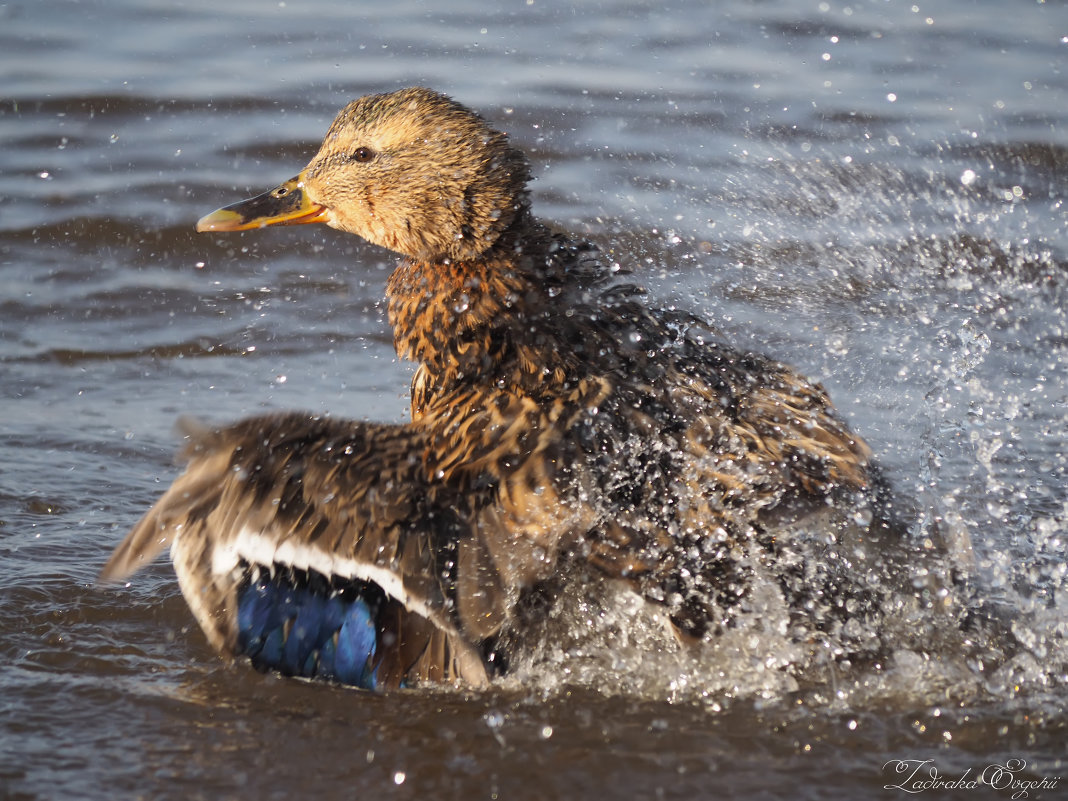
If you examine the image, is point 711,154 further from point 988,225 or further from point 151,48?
point 151,48

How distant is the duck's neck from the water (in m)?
0.82

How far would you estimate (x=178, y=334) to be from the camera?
5777 millimetres

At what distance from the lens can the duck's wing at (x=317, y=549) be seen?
10.1 feet

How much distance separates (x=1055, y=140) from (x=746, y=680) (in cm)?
573

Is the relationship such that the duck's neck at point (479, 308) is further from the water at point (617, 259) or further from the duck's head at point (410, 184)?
the water at point (617, 259)

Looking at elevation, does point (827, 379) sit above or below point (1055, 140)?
below

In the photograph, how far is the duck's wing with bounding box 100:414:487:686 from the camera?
10.1ft

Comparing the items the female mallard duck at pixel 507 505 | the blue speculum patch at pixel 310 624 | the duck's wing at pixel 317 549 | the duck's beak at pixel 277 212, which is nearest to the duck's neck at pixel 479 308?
the female mallard duck at pixel 507 505

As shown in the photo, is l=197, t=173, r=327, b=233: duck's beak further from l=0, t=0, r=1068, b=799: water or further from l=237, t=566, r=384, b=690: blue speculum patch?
Answer: l=237, t=566, r=384, b=690: blue speculum patch

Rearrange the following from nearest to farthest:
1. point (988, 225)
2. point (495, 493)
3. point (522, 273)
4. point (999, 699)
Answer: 1. point (495, 493)
2. point (999, 699)
3. point (522, 273)
4. point (988, 225)

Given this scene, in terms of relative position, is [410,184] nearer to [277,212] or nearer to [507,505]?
[277,212]

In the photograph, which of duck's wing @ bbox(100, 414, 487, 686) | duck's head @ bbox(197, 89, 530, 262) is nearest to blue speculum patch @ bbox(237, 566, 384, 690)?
duck's wing @ bbox(100, 414, 487, 686)

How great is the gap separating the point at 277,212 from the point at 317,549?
5.04 feet

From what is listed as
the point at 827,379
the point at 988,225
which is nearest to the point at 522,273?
the point at 827,379
